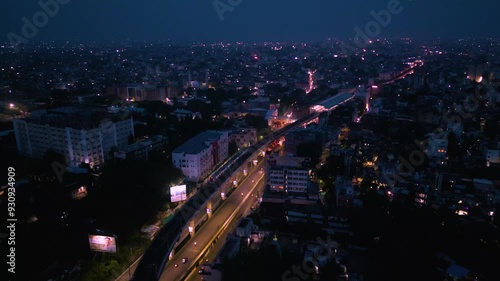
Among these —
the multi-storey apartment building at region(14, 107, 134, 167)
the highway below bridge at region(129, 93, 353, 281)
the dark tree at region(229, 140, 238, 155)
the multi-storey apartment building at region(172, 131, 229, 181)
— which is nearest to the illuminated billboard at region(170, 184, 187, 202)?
the highway below bridge at region(129, 93, 353, 281)

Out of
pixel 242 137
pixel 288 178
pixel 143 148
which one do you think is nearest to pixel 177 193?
pixel 288 178

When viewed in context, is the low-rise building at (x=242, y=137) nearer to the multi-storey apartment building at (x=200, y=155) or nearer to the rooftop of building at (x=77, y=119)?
the multi-storey apartment building at (x=200, y=155)

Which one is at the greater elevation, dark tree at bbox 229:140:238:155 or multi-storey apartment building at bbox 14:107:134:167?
multi-storey apartment building at bbox 14:107:134:167

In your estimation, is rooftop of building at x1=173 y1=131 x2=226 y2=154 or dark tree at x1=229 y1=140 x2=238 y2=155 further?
dark tree at x1=229 y1=140 x2=238 y2=155

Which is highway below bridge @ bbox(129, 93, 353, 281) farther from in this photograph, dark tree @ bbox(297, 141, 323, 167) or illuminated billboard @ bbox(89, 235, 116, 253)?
dark tree @ bbox(297, 141, 323, 167)

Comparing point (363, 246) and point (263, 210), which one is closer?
point (363, 246)

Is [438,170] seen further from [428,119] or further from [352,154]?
[428,119]

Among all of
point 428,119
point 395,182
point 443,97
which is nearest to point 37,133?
point 395,182
